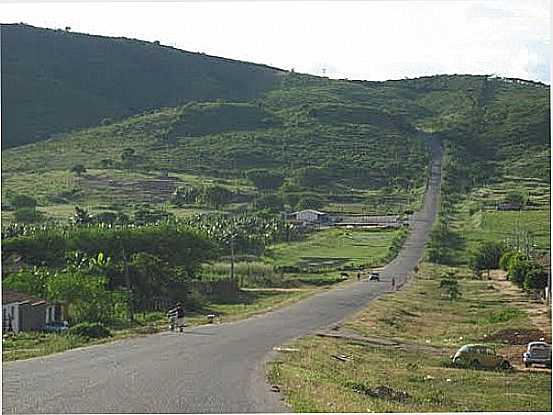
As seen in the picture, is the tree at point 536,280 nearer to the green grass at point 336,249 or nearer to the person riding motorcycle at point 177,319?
the green grass at point 336,249

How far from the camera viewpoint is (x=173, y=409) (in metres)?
6.61

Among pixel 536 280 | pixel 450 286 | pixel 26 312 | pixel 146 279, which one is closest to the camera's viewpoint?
pixel 26 312

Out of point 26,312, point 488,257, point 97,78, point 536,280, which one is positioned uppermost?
point 97,78

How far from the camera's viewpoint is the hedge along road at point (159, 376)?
674 cm

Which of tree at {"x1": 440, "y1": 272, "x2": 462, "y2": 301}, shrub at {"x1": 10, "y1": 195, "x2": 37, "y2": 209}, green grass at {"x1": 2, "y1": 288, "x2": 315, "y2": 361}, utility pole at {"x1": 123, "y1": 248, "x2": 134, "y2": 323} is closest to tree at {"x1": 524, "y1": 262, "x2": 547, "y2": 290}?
tree at {"x1": 440, "y1": 272, "x2": 462, "y2": 301}

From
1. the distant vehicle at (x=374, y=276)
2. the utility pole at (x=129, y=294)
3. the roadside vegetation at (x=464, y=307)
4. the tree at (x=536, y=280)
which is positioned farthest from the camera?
the distant vehicle at (x=374, y=276)

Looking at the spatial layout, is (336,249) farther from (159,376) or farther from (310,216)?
(159,376)

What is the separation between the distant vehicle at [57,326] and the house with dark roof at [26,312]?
0.09 metres

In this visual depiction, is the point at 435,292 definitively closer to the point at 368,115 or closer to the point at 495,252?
the point at 495,252

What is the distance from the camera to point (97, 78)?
7475 cm

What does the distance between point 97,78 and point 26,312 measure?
2378 inches

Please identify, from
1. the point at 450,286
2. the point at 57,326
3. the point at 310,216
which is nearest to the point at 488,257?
the point at 450,286

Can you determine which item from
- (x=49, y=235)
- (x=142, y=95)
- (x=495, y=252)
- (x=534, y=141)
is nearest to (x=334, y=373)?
(x=49, y=235)

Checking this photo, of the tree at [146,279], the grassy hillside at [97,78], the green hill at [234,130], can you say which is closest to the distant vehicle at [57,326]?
the tree at [146,279]
